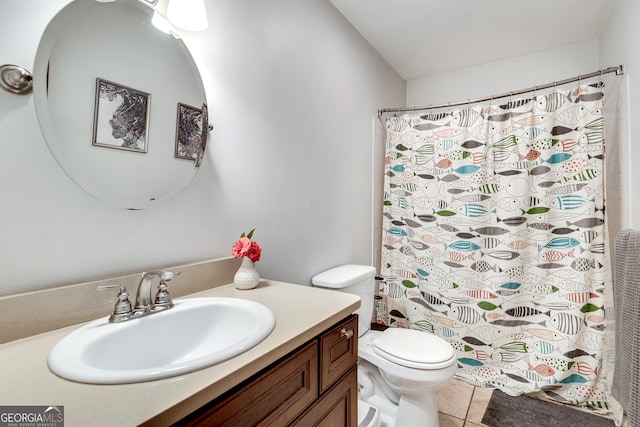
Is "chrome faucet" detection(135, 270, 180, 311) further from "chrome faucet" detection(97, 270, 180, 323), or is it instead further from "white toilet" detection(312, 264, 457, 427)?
"white toilet" detection(312, 264, 457, 427)

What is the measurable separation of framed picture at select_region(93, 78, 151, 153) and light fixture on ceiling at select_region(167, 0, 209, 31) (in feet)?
0.94

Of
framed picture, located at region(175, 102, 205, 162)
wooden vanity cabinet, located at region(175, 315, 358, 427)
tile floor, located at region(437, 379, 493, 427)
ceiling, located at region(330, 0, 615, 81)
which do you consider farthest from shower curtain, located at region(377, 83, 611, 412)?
framed picture, located at region(175, 102, 205, 162)

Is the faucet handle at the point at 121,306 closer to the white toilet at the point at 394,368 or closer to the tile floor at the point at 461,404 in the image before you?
the white toilet at the point at 394,368

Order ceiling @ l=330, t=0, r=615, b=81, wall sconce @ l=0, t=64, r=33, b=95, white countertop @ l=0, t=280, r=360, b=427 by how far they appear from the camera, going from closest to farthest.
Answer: white countertop @ l=0, t=280, r=360, b=427, wall sconce @ l=0, t=64, r=33, b=95, ceiling @ l=330, t=0, r=615, b=81

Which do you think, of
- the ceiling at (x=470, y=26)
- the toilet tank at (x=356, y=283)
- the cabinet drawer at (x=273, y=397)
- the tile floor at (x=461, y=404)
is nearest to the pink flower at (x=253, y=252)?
the cabinet drawer at (x=273, y=397)

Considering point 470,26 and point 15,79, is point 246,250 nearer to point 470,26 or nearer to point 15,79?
point 15,79

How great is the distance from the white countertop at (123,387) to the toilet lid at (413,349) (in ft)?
2.92

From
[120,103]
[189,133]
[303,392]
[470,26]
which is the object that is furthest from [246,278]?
[470,26]

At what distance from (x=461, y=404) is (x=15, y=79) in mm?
2472

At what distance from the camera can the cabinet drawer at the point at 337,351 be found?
84 cm

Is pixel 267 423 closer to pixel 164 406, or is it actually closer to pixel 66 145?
pixel 164 406

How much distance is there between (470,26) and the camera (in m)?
2.09

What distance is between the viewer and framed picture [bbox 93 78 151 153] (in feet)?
2.75

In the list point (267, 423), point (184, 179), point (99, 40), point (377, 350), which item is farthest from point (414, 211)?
point (99, 40)
